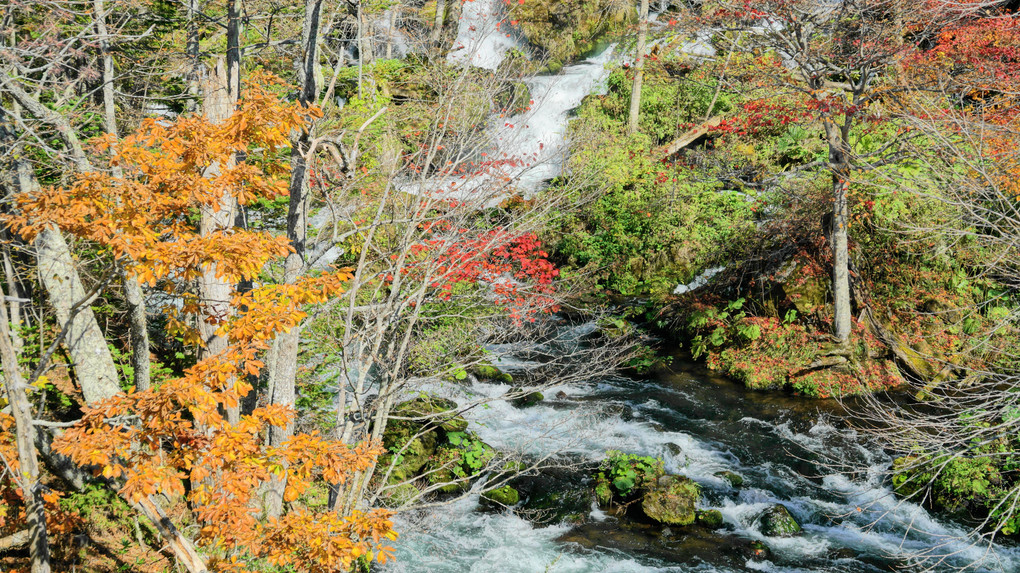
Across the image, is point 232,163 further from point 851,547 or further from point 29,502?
point 851,547

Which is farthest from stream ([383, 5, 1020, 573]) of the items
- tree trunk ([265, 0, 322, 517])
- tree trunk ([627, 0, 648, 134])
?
tree trunk ([627, 0, 648, 134])

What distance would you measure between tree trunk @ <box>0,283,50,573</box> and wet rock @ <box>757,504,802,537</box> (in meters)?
7.95

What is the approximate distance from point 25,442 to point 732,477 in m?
8.55

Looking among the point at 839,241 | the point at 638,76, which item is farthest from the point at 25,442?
the point at 638,76

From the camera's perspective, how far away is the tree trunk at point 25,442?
4.32 meters

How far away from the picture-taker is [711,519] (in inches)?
338

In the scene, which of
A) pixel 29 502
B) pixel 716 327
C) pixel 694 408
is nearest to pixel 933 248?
pixel 716 327

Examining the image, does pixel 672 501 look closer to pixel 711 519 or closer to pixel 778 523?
pixel 711 519

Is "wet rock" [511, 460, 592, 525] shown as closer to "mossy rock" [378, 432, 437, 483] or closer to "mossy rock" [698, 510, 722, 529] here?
"mossy rock" [378, 432, 437, 483]

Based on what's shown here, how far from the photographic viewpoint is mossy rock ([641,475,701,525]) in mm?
8602

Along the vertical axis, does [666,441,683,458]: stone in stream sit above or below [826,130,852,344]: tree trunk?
below

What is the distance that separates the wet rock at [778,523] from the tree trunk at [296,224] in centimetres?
624

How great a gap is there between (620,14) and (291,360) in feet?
64.0

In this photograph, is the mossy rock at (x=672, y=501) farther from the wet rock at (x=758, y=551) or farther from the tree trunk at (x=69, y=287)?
the tree trunk at (x=69, y=287)
